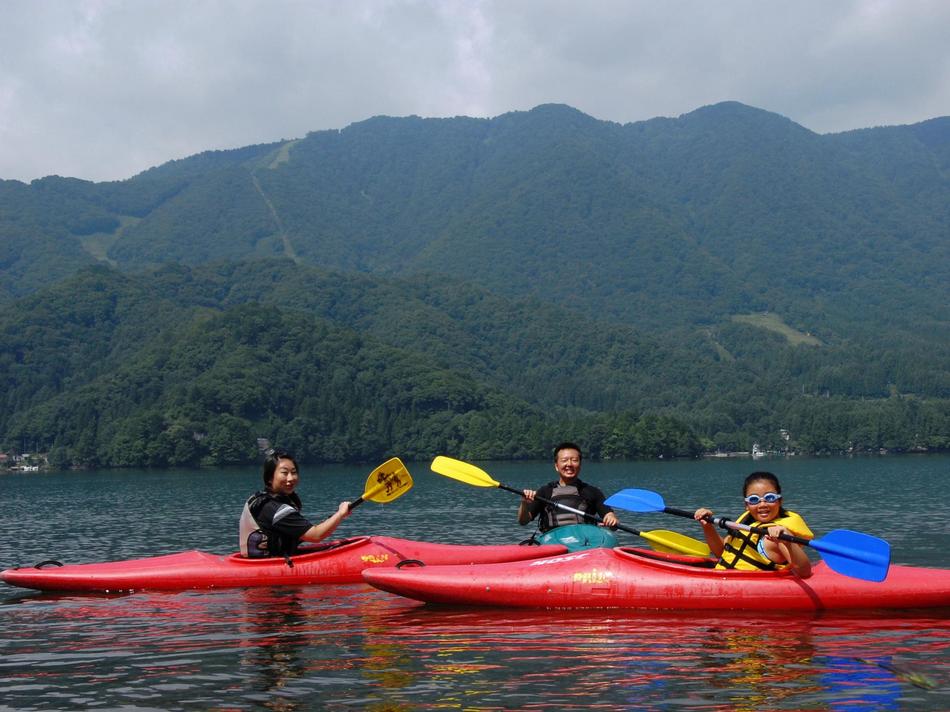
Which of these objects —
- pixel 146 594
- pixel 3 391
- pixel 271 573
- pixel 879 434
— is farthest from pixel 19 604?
pixel 3 391

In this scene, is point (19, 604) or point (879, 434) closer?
point (19, 604)

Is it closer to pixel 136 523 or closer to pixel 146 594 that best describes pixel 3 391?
pixel 136 523

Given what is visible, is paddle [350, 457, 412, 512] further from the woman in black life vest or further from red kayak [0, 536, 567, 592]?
the woman in black life vest

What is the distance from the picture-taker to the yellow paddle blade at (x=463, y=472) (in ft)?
56.5

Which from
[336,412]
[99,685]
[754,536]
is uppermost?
[336,412]

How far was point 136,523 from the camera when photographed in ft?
132

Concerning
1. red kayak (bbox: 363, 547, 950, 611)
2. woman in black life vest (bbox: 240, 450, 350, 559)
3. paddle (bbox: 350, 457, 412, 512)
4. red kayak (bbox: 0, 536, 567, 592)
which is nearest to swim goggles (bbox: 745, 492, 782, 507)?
red kayak (bbox: 363, 547, 950, 611)

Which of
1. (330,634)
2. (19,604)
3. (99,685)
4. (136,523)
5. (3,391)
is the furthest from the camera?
(3,391)

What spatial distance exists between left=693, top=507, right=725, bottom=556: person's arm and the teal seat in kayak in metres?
1.94

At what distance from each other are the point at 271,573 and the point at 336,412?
13499 cm

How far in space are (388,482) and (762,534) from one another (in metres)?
6.18

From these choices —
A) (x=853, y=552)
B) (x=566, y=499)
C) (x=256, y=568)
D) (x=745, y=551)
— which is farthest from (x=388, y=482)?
(x=853, y=552)

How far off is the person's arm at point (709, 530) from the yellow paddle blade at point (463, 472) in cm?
436

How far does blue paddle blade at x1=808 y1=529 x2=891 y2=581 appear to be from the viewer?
40.6 ft
